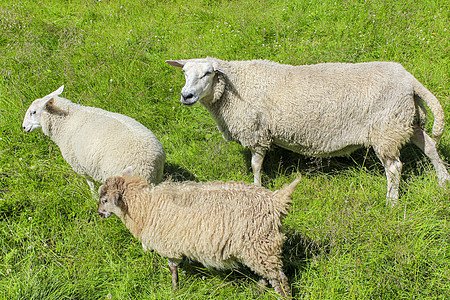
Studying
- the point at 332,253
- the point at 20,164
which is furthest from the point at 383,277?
the point at 20,164

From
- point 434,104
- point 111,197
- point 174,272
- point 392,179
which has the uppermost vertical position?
point 434,104

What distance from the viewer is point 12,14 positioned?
7.04 metres

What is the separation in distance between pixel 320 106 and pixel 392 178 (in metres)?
1.06

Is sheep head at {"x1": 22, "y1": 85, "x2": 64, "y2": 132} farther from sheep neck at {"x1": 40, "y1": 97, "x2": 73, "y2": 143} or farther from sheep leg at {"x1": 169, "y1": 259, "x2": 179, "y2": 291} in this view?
sheep leg at {"x1": 169, "y1": 259, "x2": 179, "y2": 291}

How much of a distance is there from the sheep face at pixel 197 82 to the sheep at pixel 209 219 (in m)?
1.10

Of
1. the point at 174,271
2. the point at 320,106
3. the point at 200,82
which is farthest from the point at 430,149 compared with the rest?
the point at 174,271

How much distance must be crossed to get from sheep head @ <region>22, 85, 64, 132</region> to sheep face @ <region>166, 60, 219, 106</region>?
5.59 feet

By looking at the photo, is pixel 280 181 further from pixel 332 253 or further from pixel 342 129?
pixel 332 253

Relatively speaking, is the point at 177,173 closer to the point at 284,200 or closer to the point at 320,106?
the point at 320,106

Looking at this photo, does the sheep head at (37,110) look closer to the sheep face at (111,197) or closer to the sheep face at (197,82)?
the sheep face at (197,82)

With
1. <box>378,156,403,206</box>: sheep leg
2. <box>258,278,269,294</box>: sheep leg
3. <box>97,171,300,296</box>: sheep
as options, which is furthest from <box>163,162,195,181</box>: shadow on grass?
<box>378,156,403,206</box>: sheep leg

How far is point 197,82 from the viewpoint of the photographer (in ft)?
12.8

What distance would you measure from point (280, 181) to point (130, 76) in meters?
3.08

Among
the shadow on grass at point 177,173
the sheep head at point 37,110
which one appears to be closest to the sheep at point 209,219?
the shadow on grass at point 177,173
